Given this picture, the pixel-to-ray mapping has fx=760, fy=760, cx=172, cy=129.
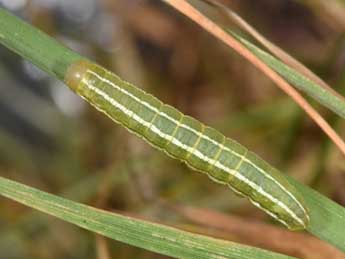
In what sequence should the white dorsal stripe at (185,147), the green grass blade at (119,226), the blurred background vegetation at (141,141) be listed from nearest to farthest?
the green grass blade at (119,226) → the white dorsal stripe at (185,147) → the blurred background vegetation at (141,141)

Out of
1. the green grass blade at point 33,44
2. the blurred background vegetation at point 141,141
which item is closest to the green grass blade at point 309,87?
the green grass blade at point 33,44

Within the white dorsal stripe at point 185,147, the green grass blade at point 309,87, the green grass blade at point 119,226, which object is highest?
the green grass blade at point 309,87

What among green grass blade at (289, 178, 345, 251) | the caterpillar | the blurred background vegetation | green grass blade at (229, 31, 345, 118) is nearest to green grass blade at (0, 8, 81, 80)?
the caterpillar

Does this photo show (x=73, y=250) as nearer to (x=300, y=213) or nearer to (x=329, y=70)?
(x=329, y=70)

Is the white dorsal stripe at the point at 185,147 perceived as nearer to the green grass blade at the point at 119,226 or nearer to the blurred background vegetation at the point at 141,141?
the green grass blade at the point at 119,226

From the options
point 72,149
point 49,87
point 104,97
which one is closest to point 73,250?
point 72,149

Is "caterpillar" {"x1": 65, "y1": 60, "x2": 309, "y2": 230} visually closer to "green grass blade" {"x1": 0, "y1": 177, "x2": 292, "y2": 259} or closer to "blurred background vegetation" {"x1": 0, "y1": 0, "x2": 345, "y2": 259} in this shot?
"green grass blade" {"x1": 0, "y1": 177, "x2": 292, "y2": 259}
